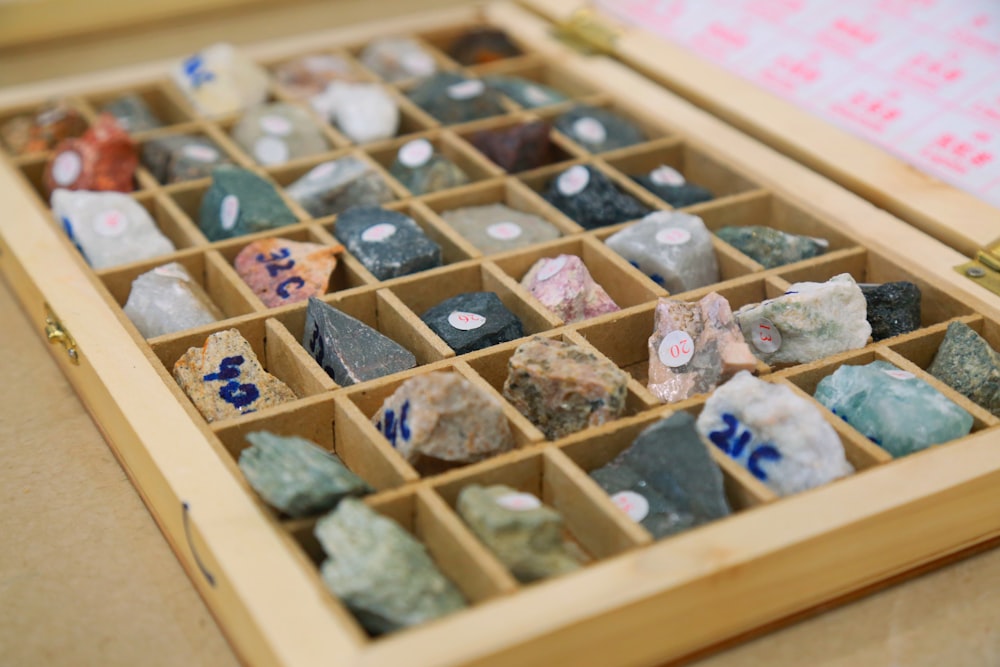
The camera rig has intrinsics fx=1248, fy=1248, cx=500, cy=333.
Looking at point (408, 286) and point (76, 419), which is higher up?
point (408, 286)

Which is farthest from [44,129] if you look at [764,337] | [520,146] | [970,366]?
[970,366]

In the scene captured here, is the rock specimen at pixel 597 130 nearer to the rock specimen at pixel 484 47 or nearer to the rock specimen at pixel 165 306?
the rock specimen at pixel 484 47

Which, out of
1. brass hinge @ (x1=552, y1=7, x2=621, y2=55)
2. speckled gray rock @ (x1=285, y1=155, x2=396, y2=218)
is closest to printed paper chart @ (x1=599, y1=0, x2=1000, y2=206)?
brass hinge @ (x1=552, y1=7, x2=621, y2=55)

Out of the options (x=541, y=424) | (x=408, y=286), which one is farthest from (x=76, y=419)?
(x=541, y=424)

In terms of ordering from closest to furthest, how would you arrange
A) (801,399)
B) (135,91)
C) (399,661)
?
(399,661) < (801,399) < (135,91)

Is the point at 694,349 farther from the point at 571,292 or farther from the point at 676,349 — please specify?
the point at 571,292

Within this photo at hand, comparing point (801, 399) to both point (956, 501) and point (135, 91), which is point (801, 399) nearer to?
point (956, 501)
